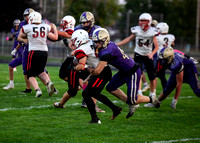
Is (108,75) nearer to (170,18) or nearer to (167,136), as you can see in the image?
(167,136)

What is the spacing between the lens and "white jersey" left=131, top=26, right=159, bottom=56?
9.23 meters

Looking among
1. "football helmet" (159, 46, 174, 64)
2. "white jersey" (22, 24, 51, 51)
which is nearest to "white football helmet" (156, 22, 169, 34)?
"football helmet" (159, 46, 174, 64)

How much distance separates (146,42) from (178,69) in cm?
Answer: 171

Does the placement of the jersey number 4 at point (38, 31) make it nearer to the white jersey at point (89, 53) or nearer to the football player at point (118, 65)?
the white jersey at point (89, 53)

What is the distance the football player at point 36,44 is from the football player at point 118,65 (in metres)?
1.95

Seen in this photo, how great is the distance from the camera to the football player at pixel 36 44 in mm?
8164

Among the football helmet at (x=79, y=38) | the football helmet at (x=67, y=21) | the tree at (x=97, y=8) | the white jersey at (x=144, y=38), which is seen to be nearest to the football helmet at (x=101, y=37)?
the football helmet at (x=79, y=38)

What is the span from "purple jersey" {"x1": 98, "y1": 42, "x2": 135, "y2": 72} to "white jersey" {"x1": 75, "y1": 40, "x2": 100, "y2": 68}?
0.17 m

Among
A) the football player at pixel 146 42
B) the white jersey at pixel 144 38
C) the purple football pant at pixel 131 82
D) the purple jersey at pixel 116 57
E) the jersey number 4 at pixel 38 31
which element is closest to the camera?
the purple jersey at pixel 116 57

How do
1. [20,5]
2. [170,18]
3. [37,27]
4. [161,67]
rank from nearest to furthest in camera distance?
1. [37,27]
2. [161,67]
3. [20,5]
4. [170,18]

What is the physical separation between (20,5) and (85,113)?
1892 cm

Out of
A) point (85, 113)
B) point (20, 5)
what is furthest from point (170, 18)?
point (85, 113)

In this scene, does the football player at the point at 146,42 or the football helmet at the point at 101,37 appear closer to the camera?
the football helmet at the point at 101,37

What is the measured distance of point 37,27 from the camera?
8172mm
